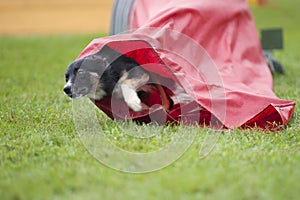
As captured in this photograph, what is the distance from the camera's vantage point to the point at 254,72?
6191 mm

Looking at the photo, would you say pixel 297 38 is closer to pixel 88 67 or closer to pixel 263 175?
pixel 88 67

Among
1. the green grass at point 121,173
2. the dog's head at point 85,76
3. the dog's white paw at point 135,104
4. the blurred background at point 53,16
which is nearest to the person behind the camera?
the green grass at point 121,173

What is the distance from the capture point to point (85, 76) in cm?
464

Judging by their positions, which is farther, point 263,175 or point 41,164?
point 41,164

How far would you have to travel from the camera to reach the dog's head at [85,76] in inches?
181

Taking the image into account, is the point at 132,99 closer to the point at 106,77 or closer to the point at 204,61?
the point at 106,77

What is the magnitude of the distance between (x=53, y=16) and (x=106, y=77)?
13.8 m

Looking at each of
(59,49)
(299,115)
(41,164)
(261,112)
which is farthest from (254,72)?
(59,49)

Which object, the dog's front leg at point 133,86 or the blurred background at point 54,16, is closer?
the dog's front leg at point 133,86

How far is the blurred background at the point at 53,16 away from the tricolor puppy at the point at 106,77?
11.5m

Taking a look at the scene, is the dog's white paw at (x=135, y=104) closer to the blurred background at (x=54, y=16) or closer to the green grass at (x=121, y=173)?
the green grass at (x=121, y=173)

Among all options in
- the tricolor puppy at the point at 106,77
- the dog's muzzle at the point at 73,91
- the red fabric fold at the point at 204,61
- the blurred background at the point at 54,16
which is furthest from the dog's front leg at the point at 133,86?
the blurred background at the point at 54,16

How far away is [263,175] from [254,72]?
317 centimetres

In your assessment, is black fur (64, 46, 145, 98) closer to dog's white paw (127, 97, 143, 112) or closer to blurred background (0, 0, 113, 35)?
dog's white paw (127, 97, 143, 112)
